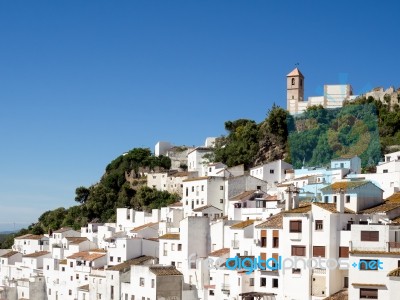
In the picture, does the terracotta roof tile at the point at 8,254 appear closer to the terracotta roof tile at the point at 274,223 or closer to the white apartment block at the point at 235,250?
the white apartment block at the point at 235,250

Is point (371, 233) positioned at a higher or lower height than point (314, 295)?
higher

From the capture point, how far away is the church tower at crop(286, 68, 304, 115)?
82.5 m

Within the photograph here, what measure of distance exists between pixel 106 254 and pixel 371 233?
25180mm

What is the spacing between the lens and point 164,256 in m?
49.8

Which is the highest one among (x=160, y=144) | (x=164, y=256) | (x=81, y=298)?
(x=160, y=144)

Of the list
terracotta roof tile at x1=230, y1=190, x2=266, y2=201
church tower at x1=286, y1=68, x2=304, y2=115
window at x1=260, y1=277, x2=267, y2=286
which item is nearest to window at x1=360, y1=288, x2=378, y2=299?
window at x1=260, y1=277, x2=267, y2=286

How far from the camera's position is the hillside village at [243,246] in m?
36.7

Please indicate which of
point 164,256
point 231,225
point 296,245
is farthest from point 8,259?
point 296,245

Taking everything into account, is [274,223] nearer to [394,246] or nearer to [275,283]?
[275,283]

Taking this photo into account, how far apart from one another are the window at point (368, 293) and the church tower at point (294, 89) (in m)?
48.8

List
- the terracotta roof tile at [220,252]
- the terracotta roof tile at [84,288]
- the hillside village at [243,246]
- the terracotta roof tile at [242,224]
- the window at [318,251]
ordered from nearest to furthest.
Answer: the hillside village at [243,246] < the window at [318,251] < the terracotta roof tile at [242,224] < the terracotta roof tile at [220,252] < the terracotta roof tile at [84,288]

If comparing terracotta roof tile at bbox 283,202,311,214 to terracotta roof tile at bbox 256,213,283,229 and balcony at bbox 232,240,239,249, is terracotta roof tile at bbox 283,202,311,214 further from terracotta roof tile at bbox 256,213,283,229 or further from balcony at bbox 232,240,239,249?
balcony at bbox 232,240,239,249

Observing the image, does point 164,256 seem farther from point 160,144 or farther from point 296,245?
point 160,144

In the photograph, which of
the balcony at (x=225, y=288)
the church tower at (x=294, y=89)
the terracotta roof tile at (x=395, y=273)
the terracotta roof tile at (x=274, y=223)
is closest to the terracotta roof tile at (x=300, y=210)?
the terracotta roof tile at (x=274, y=223)
